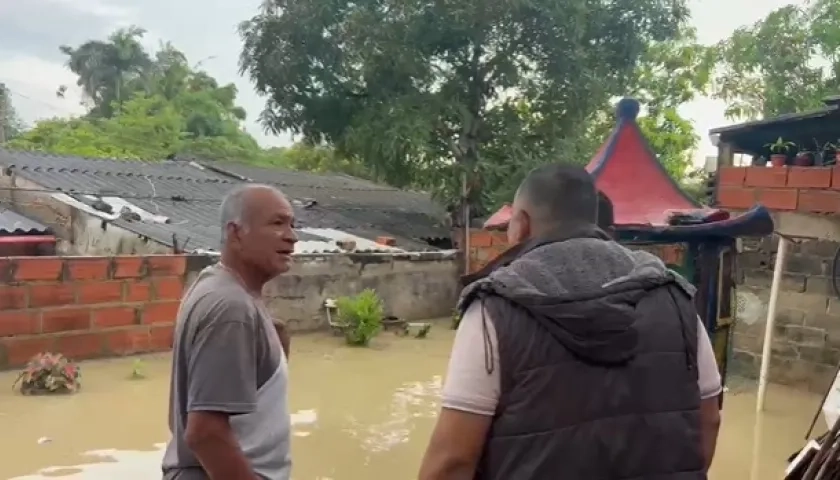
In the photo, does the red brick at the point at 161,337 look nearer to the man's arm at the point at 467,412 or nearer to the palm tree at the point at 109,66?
the man's arm at the point at 467,412

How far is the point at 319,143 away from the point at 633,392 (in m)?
14.0

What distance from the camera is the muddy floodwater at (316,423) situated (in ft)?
15.9

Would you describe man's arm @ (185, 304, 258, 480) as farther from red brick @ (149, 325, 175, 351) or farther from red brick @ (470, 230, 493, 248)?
red brick @ (470, 230, 493, 248)

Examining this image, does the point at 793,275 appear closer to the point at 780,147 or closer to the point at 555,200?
the point at 780,147

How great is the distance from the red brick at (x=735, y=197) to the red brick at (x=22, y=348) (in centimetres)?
560

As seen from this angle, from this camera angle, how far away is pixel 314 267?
9516 mm

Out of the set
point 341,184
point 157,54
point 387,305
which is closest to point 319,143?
point 341,184

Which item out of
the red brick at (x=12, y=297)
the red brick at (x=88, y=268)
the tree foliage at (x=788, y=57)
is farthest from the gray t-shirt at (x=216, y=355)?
the tree foliage at (x=788, y=57)

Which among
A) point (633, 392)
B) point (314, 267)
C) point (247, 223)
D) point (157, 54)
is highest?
point (157, 54)

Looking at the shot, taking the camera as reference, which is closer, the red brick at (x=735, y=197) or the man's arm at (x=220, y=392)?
the man's arm at (x=220, y=392)

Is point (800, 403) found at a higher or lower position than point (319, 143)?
lower

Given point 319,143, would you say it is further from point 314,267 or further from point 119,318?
point 119,318

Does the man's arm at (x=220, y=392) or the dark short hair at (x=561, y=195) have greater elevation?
the dark short hair at (x=561, y=195)

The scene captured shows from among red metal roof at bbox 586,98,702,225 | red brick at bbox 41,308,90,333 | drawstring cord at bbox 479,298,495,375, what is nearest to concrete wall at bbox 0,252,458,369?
red brick at bbox 41,308,90,333
